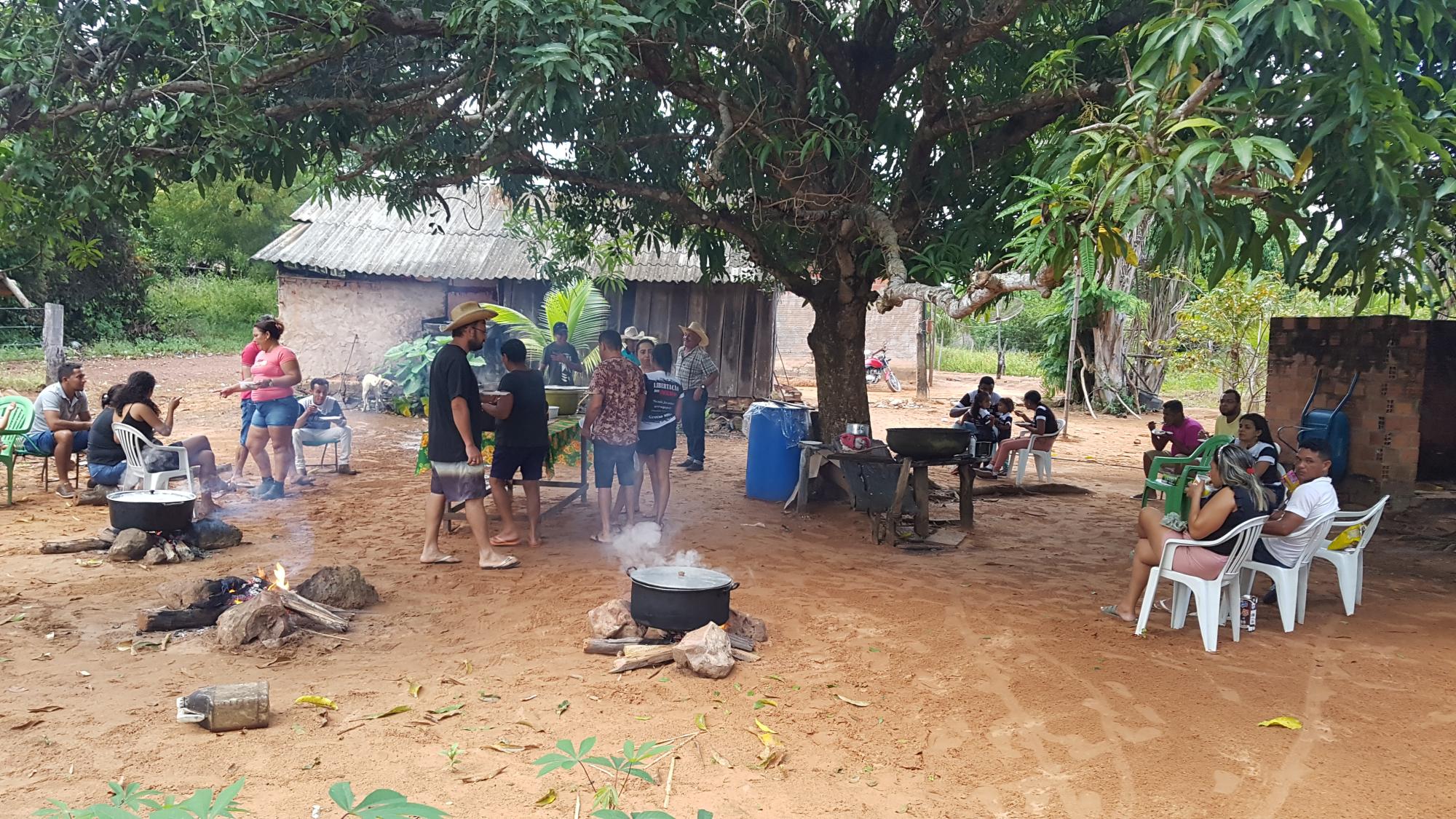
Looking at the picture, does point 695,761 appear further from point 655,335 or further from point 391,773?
point 655,335

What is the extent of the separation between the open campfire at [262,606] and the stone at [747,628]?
2151 mm

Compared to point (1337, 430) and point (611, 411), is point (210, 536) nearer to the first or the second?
point (611, 411)

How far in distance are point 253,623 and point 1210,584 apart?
205 inches

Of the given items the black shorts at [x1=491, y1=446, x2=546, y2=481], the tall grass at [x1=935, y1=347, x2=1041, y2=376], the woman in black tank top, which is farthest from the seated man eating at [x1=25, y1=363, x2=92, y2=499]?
the tall grass at [x1=935, y1=347, x2=1041, y2=376]

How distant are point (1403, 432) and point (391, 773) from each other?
9639 millimetres

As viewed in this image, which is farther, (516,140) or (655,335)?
(655,335)

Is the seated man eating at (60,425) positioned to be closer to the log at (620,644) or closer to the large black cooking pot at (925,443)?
the log at (620,644)

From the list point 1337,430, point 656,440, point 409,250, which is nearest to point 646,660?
point 656,440

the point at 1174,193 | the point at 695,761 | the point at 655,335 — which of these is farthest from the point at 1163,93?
the point at 655,335

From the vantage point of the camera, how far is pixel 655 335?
16.5 metres

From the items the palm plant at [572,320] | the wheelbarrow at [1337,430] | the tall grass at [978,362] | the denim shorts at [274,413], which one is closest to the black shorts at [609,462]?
the denim shorts at [274,413]

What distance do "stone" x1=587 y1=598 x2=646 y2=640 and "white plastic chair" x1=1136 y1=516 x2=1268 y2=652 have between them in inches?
116

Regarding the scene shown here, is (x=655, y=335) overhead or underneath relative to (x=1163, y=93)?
underneath

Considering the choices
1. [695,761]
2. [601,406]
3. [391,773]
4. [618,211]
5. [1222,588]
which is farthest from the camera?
[618,211]
